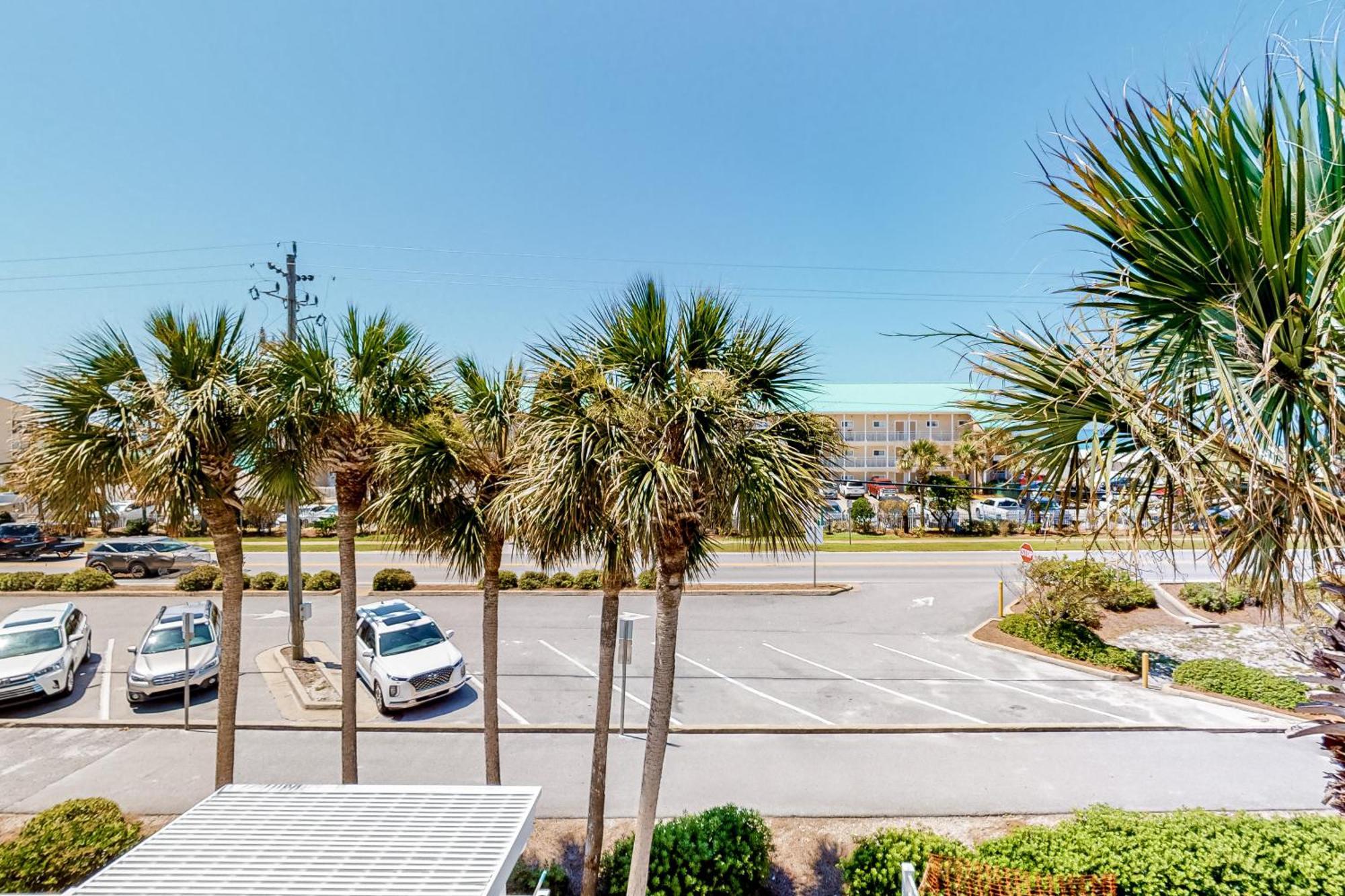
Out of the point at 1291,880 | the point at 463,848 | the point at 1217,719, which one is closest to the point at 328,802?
the point at 463,848

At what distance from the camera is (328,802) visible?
4.68 meters

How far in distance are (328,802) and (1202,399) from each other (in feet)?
23.2

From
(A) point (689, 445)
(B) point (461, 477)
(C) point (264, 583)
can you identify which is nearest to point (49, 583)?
(C) point (264, 583)

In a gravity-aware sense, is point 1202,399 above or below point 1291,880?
above

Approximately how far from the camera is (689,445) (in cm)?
507

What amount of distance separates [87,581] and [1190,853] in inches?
1166

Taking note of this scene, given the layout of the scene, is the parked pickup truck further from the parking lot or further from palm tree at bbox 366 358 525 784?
palm tree at bbox 366 358 525 784

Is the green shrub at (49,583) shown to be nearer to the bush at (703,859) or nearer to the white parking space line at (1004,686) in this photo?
the bush at (703,859)

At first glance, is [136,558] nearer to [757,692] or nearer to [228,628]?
[228,628]

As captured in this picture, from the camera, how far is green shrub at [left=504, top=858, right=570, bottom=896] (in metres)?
6.47

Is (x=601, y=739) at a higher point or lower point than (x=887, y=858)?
higher

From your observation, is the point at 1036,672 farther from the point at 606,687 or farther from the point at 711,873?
the point at 606,687

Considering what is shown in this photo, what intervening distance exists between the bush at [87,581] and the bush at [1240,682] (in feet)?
106

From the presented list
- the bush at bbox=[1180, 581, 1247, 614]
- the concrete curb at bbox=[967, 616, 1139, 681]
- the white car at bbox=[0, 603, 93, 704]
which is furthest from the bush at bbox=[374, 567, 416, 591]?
the bush at bbox=[1180, 581, 1247, 614]
